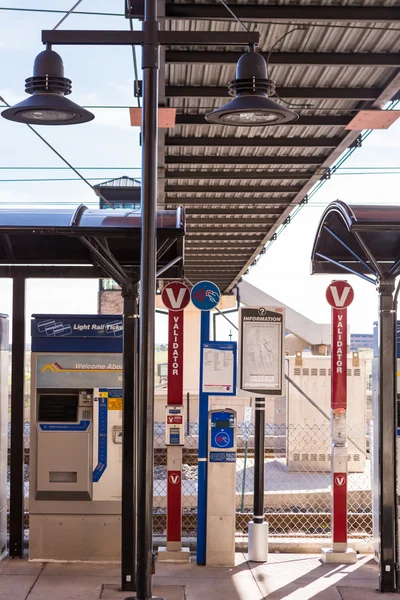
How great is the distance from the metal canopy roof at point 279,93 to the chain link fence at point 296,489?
4.02 m

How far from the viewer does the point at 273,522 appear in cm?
1116

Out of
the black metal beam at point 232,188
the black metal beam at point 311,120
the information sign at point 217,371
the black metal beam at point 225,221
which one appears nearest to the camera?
the information sign at point 217,371

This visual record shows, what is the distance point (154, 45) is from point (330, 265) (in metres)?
4.10

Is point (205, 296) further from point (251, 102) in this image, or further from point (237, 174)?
point (237, 174)

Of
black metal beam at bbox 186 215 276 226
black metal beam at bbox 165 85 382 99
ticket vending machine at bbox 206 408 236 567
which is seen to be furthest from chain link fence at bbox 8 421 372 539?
black metal beam at bbox 186 215 276 226

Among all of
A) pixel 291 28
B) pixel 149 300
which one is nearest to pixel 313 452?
pixel 291 28

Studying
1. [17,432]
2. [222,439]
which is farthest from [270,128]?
[17,432]

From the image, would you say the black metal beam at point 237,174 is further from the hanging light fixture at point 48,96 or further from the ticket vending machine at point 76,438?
the hanging light fixture at point 48,96

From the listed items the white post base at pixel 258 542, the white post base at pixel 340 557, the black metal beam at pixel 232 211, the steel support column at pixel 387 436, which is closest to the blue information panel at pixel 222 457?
the white post base at pixel 258 542

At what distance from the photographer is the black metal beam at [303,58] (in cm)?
799

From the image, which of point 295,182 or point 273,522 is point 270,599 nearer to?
point 273,522

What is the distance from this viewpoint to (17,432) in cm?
809

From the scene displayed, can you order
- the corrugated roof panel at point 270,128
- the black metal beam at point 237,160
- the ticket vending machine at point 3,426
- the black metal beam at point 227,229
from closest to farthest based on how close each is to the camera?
the corrugated roof panel at point 270,128 → the ticket vending machine at point 3,426 → the black metal beam at point 237,160 → the black metal beam at point 227,229

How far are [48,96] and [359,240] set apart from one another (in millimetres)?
2926
